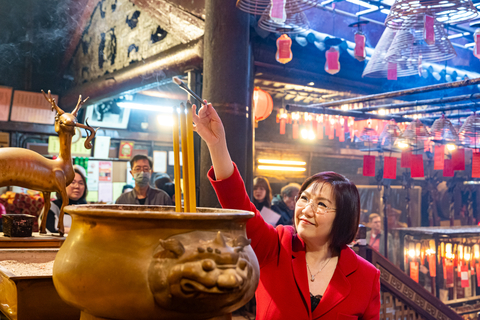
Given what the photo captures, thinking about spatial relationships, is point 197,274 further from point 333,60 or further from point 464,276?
point 464,276

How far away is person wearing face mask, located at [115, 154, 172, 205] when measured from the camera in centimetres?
444

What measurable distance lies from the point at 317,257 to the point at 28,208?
12.1ft

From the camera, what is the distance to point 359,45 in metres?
4.89

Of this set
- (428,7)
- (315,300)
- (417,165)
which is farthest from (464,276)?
(315,300)

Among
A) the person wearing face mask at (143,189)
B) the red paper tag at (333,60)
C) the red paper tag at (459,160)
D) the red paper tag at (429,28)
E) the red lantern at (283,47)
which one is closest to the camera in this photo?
the red paper tag at (429,28)

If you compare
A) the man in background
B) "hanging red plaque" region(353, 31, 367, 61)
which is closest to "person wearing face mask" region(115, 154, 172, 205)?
"hanging red plaque" region(353, 31, 367, 61)

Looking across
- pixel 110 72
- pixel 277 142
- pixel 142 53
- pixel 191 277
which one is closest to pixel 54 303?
pixel 191 277

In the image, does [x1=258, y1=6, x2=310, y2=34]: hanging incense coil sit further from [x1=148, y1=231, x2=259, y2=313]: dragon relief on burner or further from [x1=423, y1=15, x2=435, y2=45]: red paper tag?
[x1=148, y1=231, x2=259, y2=313]: dragon relief on burner

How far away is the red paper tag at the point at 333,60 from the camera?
483cm

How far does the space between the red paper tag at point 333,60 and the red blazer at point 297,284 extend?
3.48 metres

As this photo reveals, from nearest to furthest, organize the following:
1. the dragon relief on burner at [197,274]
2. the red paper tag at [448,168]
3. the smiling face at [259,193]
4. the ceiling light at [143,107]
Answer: the dragon relief on burner at [197,274], the smiling face at [259,193], the red paper tag at [448,168], the ceiling light at [143,107]

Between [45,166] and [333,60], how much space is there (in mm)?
3901

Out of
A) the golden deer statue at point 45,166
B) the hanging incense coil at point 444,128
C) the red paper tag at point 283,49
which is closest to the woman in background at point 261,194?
the red paper tag at point 283,49

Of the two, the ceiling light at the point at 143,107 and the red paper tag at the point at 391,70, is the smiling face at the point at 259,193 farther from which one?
the ceiling light at the point at 143,107
